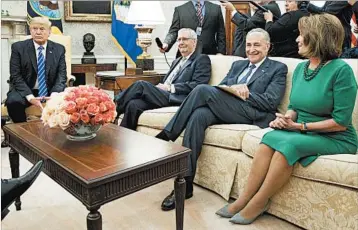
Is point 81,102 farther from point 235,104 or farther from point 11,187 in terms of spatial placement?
point 235,104

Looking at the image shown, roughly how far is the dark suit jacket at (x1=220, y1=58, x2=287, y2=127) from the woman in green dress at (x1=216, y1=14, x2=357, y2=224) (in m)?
0.43

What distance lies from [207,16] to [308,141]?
228 cm

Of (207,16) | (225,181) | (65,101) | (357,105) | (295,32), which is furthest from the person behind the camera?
(207,16)

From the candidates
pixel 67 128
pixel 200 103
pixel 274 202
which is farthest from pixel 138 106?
pixel 274 202

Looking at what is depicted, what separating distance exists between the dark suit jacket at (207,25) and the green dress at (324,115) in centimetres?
192

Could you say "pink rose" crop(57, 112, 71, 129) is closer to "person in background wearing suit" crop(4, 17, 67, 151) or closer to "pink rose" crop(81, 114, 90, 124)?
"pink rose" crop(81, 114, 90, 124)

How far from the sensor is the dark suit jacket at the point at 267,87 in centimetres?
267

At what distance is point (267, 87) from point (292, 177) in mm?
809

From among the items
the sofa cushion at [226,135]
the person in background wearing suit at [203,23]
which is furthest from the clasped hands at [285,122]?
the person in background wearing suit at [203,23]

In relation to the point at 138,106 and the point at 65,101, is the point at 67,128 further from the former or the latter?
the point at 138,106

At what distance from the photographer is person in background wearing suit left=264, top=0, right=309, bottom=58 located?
3.05 meters

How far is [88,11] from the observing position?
16.6 feet

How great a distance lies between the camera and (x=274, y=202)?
2.25m

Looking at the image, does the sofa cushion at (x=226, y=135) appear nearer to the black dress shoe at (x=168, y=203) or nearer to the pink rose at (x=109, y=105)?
the black dress shoe at (x=168, y=203)
